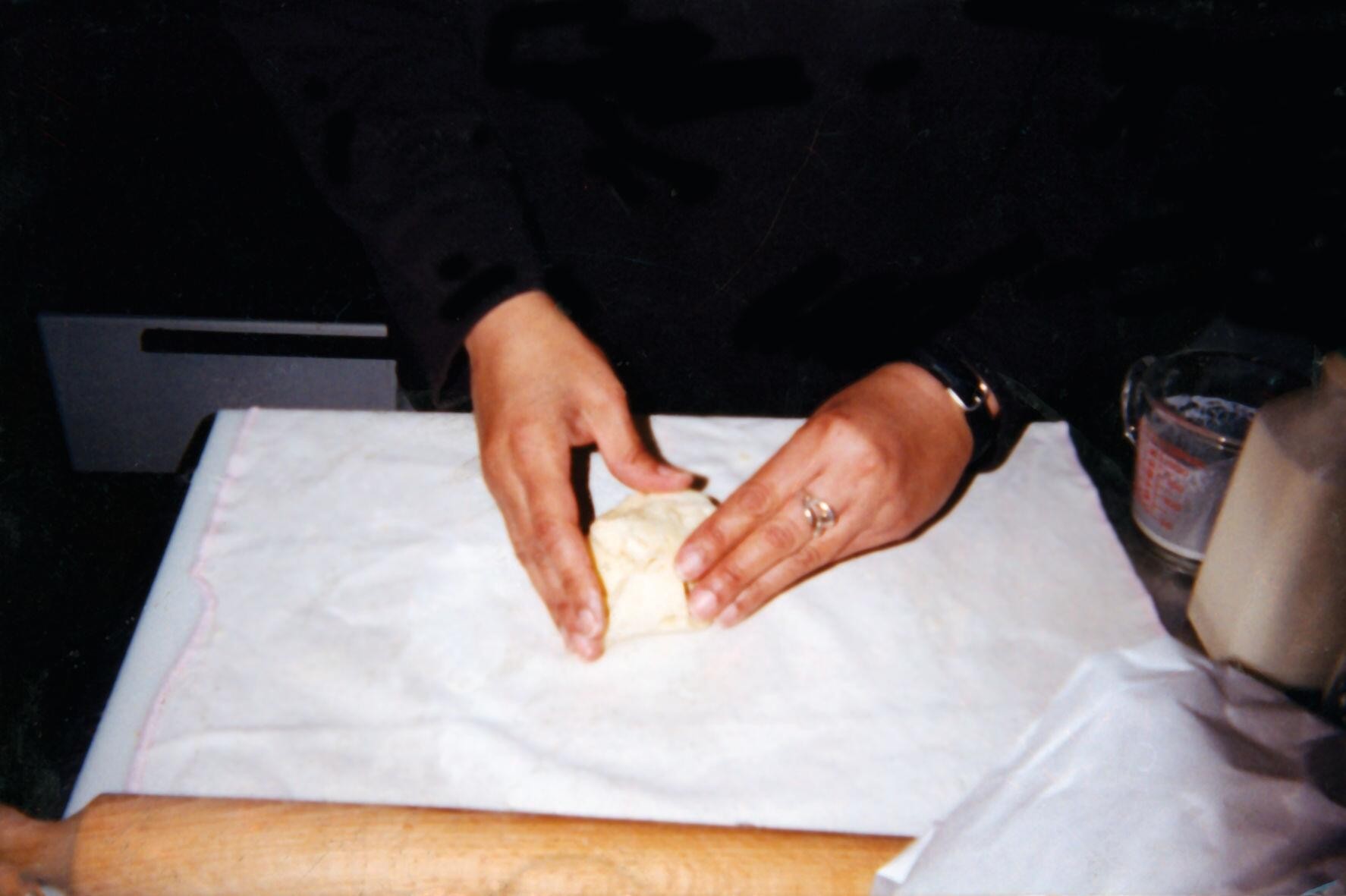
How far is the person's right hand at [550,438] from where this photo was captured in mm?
692

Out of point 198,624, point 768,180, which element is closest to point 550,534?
point 198,624

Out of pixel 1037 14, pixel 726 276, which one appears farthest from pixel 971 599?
pixel 1037 14

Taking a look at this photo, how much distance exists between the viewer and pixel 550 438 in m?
0.75

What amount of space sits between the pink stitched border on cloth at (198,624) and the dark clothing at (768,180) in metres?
0.24

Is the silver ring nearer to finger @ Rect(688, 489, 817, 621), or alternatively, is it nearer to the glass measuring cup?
finger @ Rect(688, 489, 817, 621)

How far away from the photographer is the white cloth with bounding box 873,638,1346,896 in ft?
1.58

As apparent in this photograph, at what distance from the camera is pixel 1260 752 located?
530 millimetres

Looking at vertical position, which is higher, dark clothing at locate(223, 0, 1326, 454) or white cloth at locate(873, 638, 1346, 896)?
dark clothing at locate(223, 0, 1326, 454)

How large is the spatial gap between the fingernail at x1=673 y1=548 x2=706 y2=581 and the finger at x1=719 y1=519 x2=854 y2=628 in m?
0.05

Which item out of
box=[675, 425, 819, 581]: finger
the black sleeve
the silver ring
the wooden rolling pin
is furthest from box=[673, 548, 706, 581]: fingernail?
the black sleeve

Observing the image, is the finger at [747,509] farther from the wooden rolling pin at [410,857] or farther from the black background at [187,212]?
the black background at [187,212]

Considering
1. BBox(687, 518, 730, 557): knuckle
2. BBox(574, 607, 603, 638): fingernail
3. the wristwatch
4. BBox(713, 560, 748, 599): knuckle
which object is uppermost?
the wristwatch

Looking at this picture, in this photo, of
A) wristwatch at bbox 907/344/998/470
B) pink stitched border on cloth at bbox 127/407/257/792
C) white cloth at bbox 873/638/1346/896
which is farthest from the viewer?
wristwatch at bbox 907/344/998/470

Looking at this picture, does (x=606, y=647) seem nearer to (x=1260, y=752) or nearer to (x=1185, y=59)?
(x=1260, y=752)
